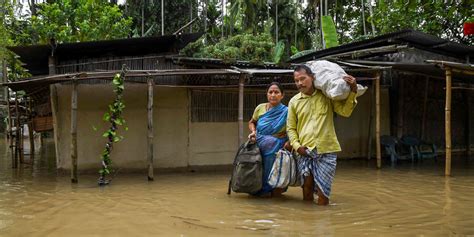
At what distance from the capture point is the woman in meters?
5.25

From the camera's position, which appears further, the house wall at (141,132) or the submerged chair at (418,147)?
the submerged chair at (418,147)


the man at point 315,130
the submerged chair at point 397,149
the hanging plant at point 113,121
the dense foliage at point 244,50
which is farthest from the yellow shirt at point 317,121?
the dense foliage at point 244,50

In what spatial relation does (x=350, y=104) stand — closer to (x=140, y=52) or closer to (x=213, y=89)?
(x=213, y=89)

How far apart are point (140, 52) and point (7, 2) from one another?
9086 millimetres

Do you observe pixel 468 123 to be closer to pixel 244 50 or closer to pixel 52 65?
pixel 244 50

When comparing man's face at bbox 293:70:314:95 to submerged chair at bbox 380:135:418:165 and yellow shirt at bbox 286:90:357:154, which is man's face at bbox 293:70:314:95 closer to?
yellow shirt at bbox 286:90:357:154

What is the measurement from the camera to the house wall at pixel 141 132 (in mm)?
8367

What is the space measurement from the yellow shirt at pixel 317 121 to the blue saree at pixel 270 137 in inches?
15.4

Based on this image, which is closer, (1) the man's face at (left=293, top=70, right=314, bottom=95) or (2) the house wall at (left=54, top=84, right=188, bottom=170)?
(1) the man's face at (left=293, top=70, right=314, bottom=95)

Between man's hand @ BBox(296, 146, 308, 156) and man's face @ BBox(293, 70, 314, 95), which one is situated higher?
man's face @ BBox(293, 70, 314, 95)

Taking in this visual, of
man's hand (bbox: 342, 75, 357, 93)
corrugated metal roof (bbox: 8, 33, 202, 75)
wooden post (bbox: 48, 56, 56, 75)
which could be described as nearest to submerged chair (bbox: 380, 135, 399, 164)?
corrugated metal roof (bbox: 8, 33, 202, 75)

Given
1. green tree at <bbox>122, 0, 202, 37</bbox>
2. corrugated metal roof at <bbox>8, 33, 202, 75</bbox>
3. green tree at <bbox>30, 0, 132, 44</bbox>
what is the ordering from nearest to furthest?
corrugated metal roof at <bbox>8, 33, 202, 75</bbox>, green tree at <bbox>30, 0, 132, 44</bbox>, green tree at <bbox>122, 0, 202, 37</bbox>

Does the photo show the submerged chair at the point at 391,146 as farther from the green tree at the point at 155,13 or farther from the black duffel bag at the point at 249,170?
the green tree at the point at 155,13

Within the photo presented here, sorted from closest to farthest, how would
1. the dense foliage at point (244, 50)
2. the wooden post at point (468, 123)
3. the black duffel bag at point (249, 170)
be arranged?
1. the black duffel bag at point (249, 170)
2. the wooden post at point (468, 123)
3. the dense foliage at point (244, 50)
